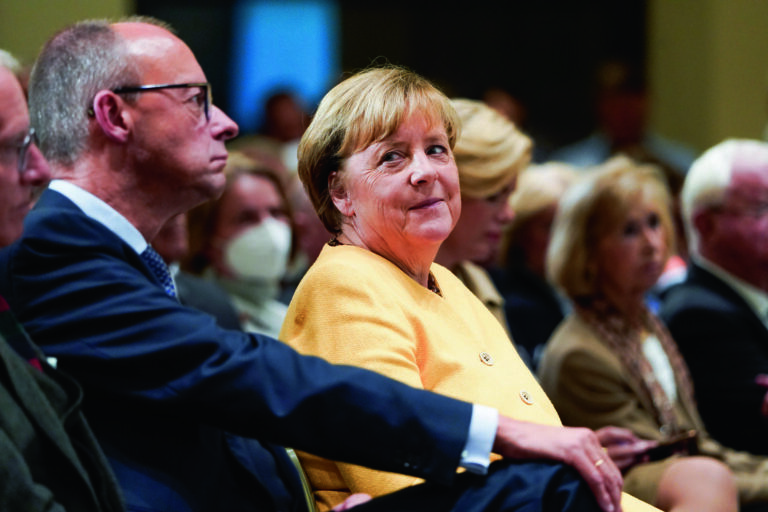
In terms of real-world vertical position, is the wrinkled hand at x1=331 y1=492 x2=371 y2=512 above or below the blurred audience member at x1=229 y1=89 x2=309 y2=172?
above

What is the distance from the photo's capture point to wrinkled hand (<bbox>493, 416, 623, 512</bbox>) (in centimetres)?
175

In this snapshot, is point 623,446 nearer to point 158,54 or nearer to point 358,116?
point 358,116

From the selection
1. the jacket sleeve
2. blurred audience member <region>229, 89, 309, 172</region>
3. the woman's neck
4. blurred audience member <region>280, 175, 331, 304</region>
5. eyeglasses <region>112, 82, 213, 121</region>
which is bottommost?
blurred audience member <region>229, 89, 309, 172</region>

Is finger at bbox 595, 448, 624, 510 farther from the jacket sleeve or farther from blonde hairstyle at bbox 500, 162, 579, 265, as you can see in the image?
blonde hairstyle at bbox 500, 162, 579, 265

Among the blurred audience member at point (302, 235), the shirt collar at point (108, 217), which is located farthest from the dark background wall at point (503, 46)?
the shirt collar at point (108, 217)

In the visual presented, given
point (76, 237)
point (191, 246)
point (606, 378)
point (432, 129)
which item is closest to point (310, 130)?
point (432, 129)

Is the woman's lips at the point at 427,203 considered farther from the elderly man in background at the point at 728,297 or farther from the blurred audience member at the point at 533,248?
the blurred audience member at the point at 533,248

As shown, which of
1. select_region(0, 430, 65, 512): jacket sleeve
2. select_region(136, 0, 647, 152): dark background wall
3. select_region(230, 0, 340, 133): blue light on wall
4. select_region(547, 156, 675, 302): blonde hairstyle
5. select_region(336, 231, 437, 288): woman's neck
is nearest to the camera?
select_region(0, 430, 65, 512): jacket sleeve

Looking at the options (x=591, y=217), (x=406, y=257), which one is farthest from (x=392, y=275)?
(x=591, y=217)

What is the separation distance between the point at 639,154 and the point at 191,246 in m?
3.48

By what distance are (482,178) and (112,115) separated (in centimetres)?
126

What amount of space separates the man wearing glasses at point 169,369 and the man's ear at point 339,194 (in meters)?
0.28

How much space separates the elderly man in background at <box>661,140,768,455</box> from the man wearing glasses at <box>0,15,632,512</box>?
1.80m

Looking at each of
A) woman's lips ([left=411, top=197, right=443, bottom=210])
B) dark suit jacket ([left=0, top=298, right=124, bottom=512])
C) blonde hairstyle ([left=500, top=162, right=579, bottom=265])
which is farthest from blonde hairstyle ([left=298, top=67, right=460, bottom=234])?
blonde hairstyle ([left=500, top=162, right=579, bottom=265])
